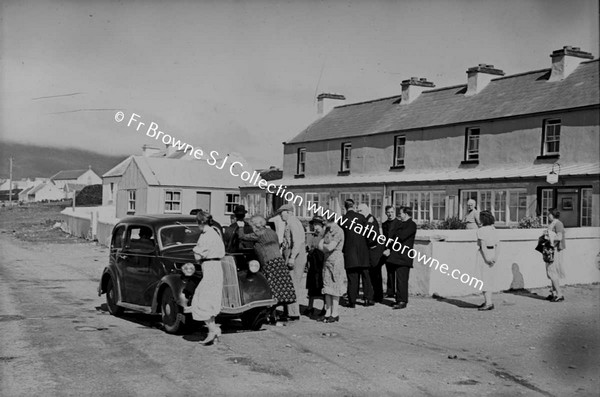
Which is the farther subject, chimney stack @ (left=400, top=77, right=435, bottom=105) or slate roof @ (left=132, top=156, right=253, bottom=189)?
slate roof @ (left=132, top=156, right=253, bottom=189)

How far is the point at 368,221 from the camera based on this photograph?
40.4 ft

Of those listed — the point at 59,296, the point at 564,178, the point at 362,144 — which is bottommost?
the point at 59,296

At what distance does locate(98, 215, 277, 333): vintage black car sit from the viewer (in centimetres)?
957

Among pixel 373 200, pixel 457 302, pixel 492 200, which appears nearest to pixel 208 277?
pixel 457 302

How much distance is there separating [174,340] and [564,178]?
1784 centimetres

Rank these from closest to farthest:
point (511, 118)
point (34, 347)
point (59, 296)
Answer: point (34, 347) → point (59, 296) → point (511, 118)

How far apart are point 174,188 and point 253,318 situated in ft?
114

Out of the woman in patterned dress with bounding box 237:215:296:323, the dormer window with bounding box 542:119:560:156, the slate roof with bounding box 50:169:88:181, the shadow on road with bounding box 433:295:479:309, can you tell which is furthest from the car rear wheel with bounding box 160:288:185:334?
the slate roof with bounding box 50:169:88:181

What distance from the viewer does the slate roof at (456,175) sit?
23477 mm

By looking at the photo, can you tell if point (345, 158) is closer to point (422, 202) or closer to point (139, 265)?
point (422, 202)

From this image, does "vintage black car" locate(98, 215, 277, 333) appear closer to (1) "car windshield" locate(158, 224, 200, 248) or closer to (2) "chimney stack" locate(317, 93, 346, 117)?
(1) "car windshield" locate(158, 224, 200, 248)

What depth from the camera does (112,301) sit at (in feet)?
36.7

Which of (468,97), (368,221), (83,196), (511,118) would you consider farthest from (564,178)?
(83,196)

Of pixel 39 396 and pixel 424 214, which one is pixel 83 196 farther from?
pixel 39 396
